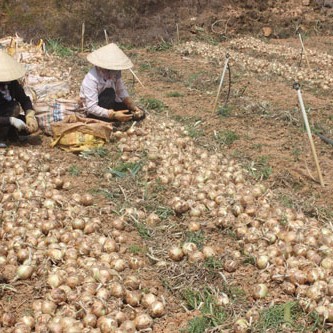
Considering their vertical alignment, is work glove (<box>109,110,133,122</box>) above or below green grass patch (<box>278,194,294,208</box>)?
above

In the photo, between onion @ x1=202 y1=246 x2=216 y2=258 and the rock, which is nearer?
onion @ x1=202 y1=246 x2=216 y2=258

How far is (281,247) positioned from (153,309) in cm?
101

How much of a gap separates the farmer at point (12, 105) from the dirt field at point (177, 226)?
228 mm

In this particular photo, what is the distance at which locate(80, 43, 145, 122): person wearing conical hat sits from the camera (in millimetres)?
5000

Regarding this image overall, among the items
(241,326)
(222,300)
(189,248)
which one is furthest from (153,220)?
(241,326)

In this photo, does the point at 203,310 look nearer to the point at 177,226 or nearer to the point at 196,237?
the point at 196,237

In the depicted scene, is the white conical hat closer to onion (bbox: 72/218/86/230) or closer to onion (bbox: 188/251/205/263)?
onion (bbox: 72/218/86/230)

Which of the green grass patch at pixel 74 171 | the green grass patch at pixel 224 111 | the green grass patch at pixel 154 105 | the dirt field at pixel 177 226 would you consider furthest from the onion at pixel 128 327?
the green grass patch at pixel 154 105

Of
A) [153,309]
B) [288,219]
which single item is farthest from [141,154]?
[153,309]

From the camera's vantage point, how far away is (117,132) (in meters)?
5.20

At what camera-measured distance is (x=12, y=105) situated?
5043 millimetres

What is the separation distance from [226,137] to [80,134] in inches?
64.1

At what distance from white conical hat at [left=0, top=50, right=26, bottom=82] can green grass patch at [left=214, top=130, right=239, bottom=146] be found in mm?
2221

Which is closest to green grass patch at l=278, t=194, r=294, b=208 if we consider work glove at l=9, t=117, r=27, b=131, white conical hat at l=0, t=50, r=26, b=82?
work glove at l=9, t=117, r=27, b=131
